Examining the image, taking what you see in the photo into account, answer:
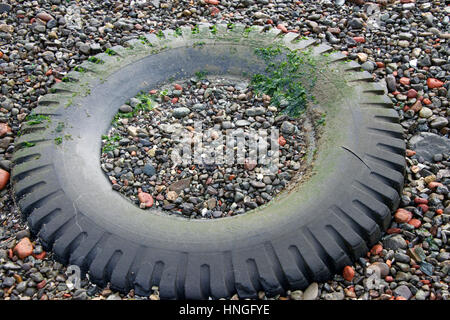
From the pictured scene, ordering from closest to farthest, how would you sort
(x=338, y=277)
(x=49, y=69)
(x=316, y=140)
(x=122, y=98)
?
(x=338, y=277)
(x=316, y=140)
(x=122, y=98)
(x=49, y=69)

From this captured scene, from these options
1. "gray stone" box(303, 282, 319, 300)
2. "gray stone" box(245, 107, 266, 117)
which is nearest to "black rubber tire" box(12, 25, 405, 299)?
"gray stone" box(303, 282, 319, 300)

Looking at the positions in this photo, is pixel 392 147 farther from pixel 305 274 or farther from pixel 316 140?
pixel 305 274

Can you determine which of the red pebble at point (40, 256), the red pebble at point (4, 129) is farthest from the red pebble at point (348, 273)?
the red pebble at point (4, 129)

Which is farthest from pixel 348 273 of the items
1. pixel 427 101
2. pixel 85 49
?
pixel 85 49

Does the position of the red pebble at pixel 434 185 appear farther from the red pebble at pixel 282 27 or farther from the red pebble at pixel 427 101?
the red pebble at pixel 282 27

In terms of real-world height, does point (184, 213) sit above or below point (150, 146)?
below

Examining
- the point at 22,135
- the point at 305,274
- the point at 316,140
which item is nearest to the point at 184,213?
the point at 305,274

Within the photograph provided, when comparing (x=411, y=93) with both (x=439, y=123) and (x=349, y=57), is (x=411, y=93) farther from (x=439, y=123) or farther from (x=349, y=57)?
(x=349, y=57)

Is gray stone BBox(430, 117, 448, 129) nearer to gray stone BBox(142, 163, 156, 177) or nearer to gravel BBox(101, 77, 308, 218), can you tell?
gravel BBox(101, 77, 308, 218)
